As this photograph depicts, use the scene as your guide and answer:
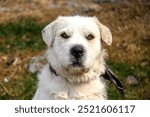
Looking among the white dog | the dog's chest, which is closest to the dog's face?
the white dog

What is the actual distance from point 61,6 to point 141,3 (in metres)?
2.90

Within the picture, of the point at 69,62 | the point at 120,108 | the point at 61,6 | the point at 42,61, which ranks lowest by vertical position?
the point at 61,6

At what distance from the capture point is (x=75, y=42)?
9141 millimetres

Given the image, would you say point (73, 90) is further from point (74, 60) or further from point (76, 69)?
point (74, 60)

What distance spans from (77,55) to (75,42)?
0.20 metres

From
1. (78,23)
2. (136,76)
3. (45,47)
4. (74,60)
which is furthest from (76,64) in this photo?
(45,47)

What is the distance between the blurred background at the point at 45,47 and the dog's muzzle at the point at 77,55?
9.75 ft

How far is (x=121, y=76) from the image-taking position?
1331 centimetres

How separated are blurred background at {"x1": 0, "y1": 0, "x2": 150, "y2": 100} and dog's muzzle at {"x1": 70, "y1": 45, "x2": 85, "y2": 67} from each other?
2.97 m

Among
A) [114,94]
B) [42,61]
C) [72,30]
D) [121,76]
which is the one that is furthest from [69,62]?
[42,61]

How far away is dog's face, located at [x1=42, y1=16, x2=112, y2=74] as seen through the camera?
9078 mm

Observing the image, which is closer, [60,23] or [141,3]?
[60,23]

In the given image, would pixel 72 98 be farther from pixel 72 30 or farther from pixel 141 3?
pixel 141 3

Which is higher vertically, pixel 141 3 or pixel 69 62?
pixel 69 62
